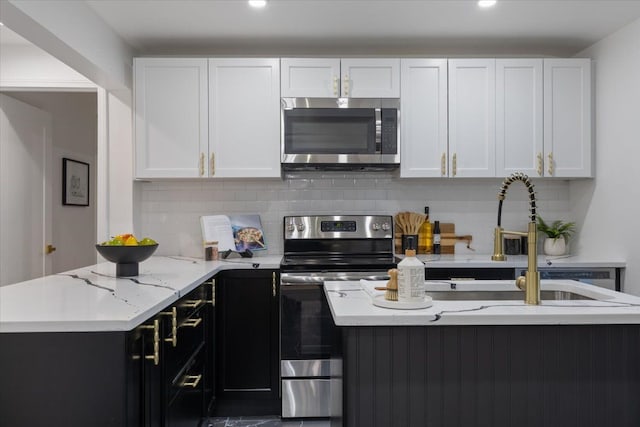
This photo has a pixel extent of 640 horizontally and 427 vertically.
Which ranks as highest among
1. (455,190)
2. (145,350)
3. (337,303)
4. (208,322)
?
(455,190)

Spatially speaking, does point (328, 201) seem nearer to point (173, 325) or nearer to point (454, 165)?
point (454, 165)

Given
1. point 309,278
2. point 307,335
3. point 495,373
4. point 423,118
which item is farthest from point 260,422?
point 423,118

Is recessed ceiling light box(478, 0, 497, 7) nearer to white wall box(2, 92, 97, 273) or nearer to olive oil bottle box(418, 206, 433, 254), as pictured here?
olive oil bottle box(418, 206, 433, 254)

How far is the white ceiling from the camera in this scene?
2.65 metres

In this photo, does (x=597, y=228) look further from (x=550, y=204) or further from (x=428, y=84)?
(x=428, y=84)

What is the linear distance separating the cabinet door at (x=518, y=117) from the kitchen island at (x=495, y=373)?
1.94 m

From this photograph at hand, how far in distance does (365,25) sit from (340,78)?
1.24 feet

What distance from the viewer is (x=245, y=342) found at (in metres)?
2.82

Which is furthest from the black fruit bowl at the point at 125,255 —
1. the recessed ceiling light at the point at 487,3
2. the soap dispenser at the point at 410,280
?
the recessed ceiling light at the point at 487,3

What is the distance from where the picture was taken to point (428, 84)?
317 centimetres

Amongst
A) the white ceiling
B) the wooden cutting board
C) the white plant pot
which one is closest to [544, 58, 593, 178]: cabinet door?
the white ceiling

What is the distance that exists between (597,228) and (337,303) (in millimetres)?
2506

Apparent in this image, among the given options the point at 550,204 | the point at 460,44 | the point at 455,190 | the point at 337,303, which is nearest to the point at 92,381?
the point at 337,303

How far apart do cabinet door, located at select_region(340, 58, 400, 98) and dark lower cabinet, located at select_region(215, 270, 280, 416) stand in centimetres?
139
